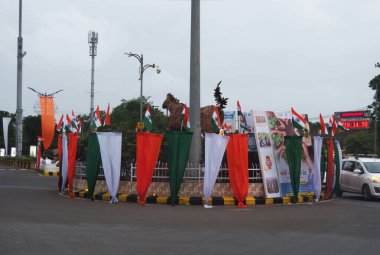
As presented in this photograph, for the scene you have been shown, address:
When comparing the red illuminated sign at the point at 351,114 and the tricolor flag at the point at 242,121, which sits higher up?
the red illuminated sign at the point at 351,114

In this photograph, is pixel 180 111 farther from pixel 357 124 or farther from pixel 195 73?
pixel 357 124

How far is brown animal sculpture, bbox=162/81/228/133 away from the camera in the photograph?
65.7ft

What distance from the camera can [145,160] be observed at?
15133mm

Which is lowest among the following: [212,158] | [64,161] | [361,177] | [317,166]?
[361,177]

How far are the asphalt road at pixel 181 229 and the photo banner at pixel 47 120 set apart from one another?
20.5m

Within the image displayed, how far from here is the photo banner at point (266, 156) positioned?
1622cm

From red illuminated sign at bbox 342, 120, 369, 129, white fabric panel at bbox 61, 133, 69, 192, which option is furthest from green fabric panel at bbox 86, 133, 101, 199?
red illuminated sign at bbox 342, 120, 369, 129

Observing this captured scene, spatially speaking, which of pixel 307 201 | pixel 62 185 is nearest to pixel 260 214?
pixel 307 201

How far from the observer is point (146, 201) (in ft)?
50.4

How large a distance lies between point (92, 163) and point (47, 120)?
21111 mm

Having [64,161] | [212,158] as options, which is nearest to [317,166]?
[212,158]

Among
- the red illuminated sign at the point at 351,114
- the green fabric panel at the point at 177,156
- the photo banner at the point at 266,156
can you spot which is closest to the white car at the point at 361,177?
the photo banner at the point at 266,156

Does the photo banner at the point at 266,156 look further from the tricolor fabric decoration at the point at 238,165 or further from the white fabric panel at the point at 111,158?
the white fabric panel at the point at 111,158

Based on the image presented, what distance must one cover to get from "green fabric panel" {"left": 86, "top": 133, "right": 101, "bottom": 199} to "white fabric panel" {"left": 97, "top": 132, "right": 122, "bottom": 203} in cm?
42
